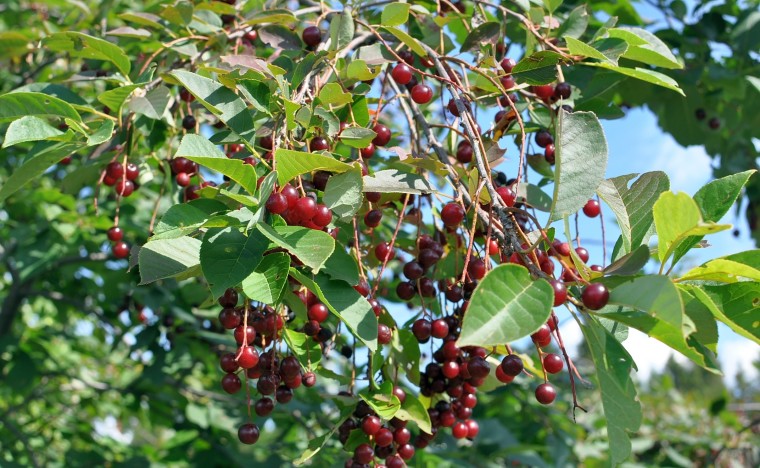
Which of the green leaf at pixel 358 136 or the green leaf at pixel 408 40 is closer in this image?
the green leaf at pixel 358 136

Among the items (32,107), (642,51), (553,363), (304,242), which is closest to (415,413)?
(553,363)

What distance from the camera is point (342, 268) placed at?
119cm

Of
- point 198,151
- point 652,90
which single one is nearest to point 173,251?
point 198,151

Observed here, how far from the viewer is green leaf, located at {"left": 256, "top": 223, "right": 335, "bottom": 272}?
1046mm

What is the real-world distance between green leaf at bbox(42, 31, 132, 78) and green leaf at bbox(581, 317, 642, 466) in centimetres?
120

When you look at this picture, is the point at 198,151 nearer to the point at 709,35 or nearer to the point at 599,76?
the point at 599,76

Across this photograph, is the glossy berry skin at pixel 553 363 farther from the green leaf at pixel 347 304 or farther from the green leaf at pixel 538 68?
the green leaf at pixel 538 68

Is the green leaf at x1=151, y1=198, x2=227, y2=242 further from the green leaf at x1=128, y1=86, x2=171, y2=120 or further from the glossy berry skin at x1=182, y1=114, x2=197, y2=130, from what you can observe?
the glossy berry skin at x1=182, y1=114, x2=197, y2=130

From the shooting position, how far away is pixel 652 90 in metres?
2.69

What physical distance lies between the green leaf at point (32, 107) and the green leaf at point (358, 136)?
568mm

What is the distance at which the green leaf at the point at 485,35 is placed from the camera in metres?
1.72

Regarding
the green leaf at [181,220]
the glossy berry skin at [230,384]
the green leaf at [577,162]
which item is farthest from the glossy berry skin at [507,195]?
the glossy berry skin at [230,384]

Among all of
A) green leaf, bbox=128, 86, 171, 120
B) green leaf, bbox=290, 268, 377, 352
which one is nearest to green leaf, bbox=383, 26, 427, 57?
green leaf, bbox=128, 86, 171, 120

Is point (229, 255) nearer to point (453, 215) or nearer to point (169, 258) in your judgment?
point (169, 258)
